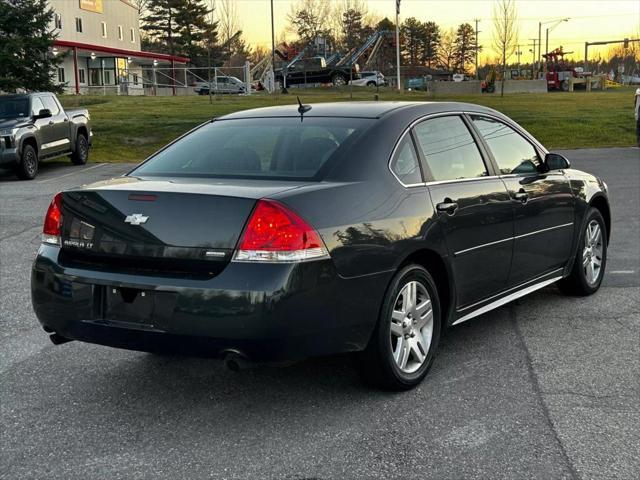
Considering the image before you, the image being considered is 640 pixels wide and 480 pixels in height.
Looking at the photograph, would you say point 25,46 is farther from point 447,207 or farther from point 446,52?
point 446,52

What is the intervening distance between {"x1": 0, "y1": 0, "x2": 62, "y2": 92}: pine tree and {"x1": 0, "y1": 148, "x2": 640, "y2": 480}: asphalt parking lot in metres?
22.0

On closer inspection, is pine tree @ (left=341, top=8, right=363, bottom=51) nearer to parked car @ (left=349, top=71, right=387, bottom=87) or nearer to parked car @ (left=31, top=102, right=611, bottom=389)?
parked car @ (left=349, top=71, right=387, bottom=87)

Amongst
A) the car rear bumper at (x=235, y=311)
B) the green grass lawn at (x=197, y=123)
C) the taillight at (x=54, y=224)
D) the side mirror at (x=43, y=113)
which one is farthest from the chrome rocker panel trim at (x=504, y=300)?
the green grass lawn at (x=197, y=123)

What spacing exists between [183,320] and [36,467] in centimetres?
93

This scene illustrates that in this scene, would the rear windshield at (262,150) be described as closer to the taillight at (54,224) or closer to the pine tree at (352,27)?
the taillight at (54,224)

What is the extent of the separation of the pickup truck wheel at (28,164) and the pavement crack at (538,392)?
12730 mm

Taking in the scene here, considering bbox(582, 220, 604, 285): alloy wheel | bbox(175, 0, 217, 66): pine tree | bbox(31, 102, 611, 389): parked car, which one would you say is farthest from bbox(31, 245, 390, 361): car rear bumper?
bbox(175, 0, 217, 66): pine tree

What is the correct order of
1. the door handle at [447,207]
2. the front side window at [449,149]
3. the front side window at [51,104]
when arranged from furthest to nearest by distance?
the front side window at [51,104] → the front side window at [449,149] → the door handle at [447,207]

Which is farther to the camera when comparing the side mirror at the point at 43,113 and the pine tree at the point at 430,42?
the pine tree at the point at 430,42

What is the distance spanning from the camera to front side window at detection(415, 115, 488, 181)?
483 centimetres

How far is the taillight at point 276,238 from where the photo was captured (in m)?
3.69

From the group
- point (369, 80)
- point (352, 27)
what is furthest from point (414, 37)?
point (369, 80)

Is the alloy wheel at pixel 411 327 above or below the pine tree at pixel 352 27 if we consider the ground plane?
below

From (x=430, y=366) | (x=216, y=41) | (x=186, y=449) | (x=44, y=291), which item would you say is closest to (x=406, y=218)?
(x=430, y=366)
